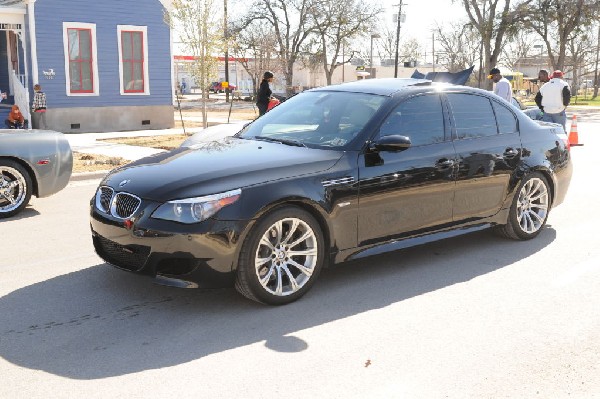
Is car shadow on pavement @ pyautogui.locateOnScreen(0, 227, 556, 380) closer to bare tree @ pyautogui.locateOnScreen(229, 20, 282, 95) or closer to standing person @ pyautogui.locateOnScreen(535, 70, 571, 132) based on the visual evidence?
standing person @ pyautogui.locateOnScreen(535, 70, 571, 132)

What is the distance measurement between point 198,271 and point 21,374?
4.19ft

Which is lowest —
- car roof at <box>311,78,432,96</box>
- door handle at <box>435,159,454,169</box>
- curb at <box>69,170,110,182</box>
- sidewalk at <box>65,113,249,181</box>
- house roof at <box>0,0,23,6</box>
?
curb at <box>69,170,110,182</box>

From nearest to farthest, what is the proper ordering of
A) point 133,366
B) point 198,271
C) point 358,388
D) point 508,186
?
point 358,388
point 133,366
point 198,271
point 508,186

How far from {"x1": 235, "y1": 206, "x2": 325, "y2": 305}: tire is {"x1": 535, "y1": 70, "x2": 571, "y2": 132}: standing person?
35.6ft

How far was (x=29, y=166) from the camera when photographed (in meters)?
8.03

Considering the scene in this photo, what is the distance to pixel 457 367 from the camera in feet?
12.5

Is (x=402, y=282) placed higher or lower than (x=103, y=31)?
lower

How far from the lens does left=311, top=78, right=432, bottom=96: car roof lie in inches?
229

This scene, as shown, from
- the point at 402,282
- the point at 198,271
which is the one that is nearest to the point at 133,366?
the point at 198,271

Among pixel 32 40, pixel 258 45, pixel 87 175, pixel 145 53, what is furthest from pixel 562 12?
pixel 87 175

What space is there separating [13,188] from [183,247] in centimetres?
456

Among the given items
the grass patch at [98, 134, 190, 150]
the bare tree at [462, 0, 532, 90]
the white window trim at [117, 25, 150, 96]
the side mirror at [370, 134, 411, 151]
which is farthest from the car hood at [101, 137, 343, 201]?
the bare tree at [462, 0, 532, 90]

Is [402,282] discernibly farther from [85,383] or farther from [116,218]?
[85,383]

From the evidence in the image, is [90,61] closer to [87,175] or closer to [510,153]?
[87,175]
